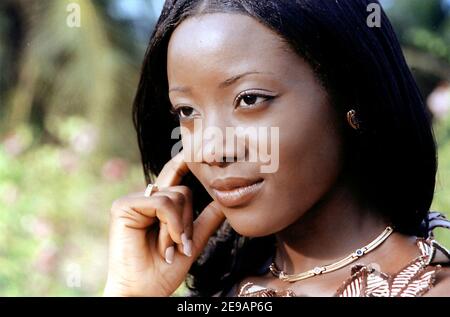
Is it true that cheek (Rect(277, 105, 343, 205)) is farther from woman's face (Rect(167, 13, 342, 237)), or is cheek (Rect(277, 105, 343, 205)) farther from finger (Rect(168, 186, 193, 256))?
finger (Rect(168, 186, 193, 256))

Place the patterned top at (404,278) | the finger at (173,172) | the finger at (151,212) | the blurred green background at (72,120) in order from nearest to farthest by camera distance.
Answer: the patterned top at (404,278)
the finger at (151,212)
the finger at (173,172)
the blurred green background at (72,120)

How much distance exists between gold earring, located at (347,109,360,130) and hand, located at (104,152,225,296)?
0.50 metres

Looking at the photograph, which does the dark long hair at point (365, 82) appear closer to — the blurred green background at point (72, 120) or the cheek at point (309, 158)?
the cheek at point (309, 158)

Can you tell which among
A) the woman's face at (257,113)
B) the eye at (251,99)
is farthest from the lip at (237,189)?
the eye at (251,99)

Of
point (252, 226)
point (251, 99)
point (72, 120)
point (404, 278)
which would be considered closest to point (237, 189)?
point (252, 226)

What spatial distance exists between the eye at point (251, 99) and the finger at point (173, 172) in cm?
44

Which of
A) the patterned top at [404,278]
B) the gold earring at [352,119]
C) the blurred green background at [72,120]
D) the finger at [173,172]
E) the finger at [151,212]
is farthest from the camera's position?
the blurred green background at [72,120]

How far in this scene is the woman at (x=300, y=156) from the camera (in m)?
1.76

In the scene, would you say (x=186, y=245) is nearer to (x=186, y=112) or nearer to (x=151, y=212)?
(x=151, y=212)

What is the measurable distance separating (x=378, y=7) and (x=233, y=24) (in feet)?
1.30

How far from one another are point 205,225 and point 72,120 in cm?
310

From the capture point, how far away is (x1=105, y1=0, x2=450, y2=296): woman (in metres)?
1.76

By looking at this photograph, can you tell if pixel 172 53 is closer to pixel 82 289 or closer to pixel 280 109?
pixel 280 109
